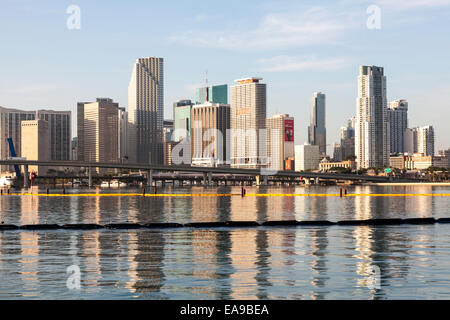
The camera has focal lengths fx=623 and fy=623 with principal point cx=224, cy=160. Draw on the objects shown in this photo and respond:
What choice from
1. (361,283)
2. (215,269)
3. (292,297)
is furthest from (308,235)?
(292,297)

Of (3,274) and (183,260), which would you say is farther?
(183,260)

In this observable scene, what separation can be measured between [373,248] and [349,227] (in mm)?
21361

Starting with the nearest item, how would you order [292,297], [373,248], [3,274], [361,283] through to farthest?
1. [292,297]
2. [361,283]
3. [3,274]
4. [373,248]

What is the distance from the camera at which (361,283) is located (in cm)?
3278

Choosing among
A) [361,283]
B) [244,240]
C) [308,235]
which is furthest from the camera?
[308,235]
